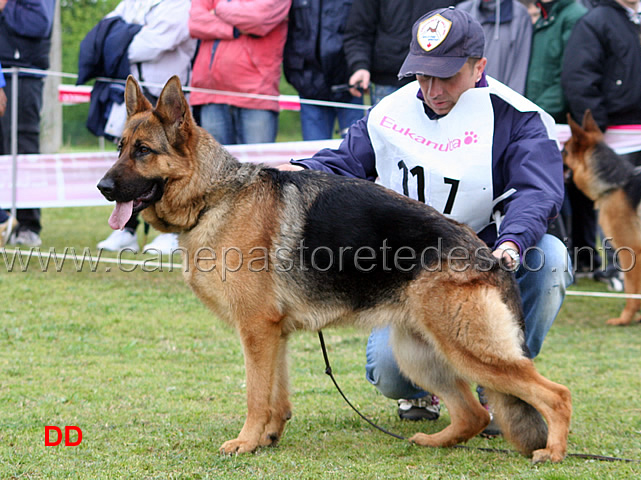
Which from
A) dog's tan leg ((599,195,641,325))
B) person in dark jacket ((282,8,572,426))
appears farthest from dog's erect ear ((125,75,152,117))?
dog's tan leg ((599,195,641,325))

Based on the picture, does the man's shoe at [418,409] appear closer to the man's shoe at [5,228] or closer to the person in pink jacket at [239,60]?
the person in pink jacket at [239,60]

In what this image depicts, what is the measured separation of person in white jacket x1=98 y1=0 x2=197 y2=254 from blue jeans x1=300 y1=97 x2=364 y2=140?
4.52 ft

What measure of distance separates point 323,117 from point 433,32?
374 centimetres

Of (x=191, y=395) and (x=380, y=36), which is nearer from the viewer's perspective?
(x=191, y=395)

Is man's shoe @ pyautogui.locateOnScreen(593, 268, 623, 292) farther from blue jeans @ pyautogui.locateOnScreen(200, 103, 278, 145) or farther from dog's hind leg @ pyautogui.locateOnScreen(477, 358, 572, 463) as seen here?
dog's hind leg @ pyautogui.locateOnScreen(477, 358, 572, 463)

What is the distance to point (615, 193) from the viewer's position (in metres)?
6.69

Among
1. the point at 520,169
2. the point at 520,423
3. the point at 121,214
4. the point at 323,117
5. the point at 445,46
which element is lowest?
the point at 520,423

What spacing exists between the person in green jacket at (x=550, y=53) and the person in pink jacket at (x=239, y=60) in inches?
97.3

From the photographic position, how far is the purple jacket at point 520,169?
11.6ft

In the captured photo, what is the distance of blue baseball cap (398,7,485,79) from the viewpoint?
11.9 feet

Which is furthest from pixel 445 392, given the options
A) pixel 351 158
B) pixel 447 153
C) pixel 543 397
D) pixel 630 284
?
pixel 630 284

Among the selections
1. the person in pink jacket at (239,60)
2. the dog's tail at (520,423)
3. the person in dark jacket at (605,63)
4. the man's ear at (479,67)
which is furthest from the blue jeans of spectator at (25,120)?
the dog's tail at (520,423)

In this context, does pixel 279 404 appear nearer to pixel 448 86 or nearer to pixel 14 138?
pixel 448 86

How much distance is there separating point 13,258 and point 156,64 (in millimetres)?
2428
